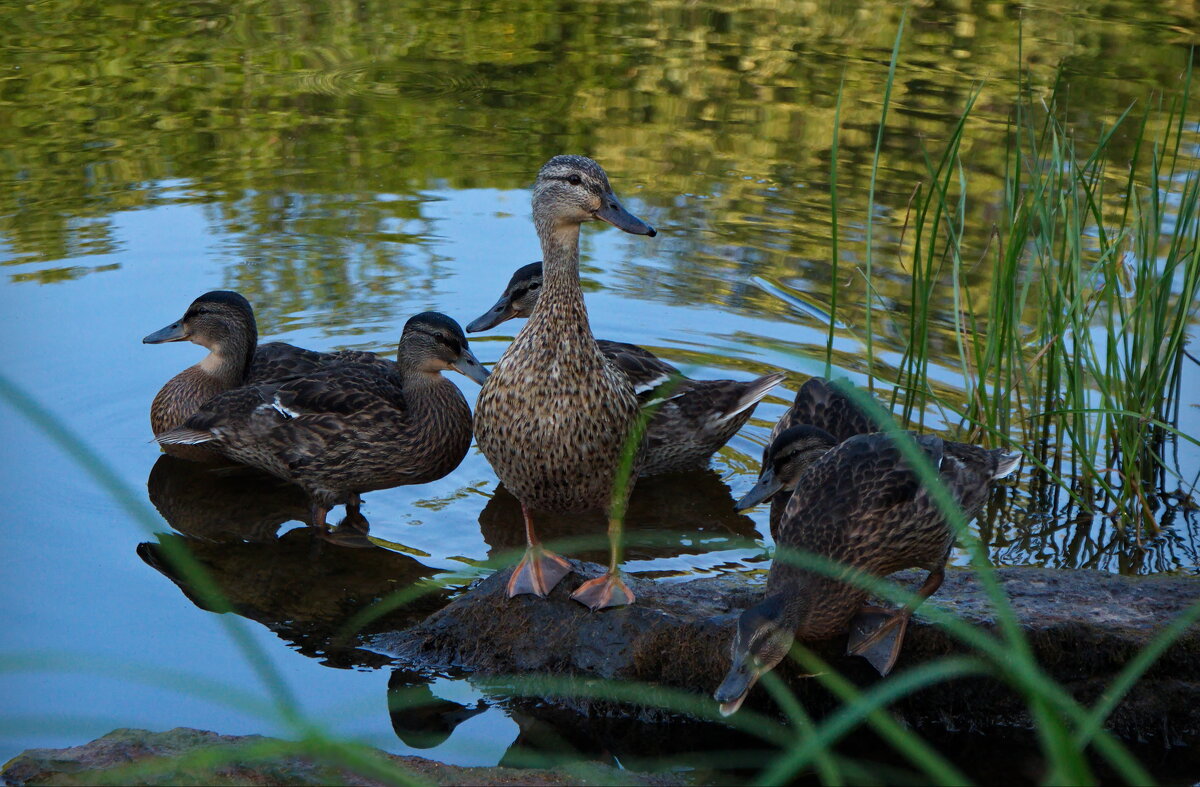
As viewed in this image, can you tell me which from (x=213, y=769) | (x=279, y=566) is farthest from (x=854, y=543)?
(x=279, y=566)

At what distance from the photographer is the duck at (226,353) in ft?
20.3

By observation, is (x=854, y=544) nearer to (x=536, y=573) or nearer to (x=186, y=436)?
(x=536, y=573)

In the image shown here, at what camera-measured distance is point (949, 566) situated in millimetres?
5082

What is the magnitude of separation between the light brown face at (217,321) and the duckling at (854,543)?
309 centimetres

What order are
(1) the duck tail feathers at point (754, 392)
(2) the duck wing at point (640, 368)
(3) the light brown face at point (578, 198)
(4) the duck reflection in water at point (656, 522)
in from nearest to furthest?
(3) the light brown face at point (578, 198) < (4) the duck reflection in water at point (656, 522) < (2) the duck wing at point (640, 368) < (1) the duck tail feathers at point (754, 392)

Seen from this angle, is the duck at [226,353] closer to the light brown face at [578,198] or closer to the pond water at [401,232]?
the pond water at [401,232]

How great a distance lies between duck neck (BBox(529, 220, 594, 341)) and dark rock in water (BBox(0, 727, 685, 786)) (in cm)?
150

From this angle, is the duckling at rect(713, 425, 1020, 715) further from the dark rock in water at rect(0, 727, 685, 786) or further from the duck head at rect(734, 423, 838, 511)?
the dark rock in water at rect(0, 727, 685, 786)

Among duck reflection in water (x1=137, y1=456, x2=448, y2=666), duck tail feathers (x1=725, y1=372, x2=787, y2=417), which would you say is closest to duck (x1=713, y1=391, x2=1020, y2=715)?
duck reflection in water (x1=137, y1=456, x2=448, y2=666)

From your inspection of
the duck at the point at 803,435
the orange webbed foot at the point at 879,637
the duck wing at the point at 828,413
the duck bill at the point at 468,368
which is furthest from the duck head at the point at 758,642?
the duck bill at the point at 468,368

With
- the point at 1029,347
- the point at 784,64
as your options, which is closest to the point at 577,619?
the point at 1029,347

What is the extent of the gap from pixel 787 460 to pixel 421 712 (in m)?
1.73

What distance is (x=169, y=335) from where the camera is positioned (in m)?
6.36

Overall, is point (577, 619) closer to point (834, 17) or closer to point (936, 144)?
point (936, 144)
